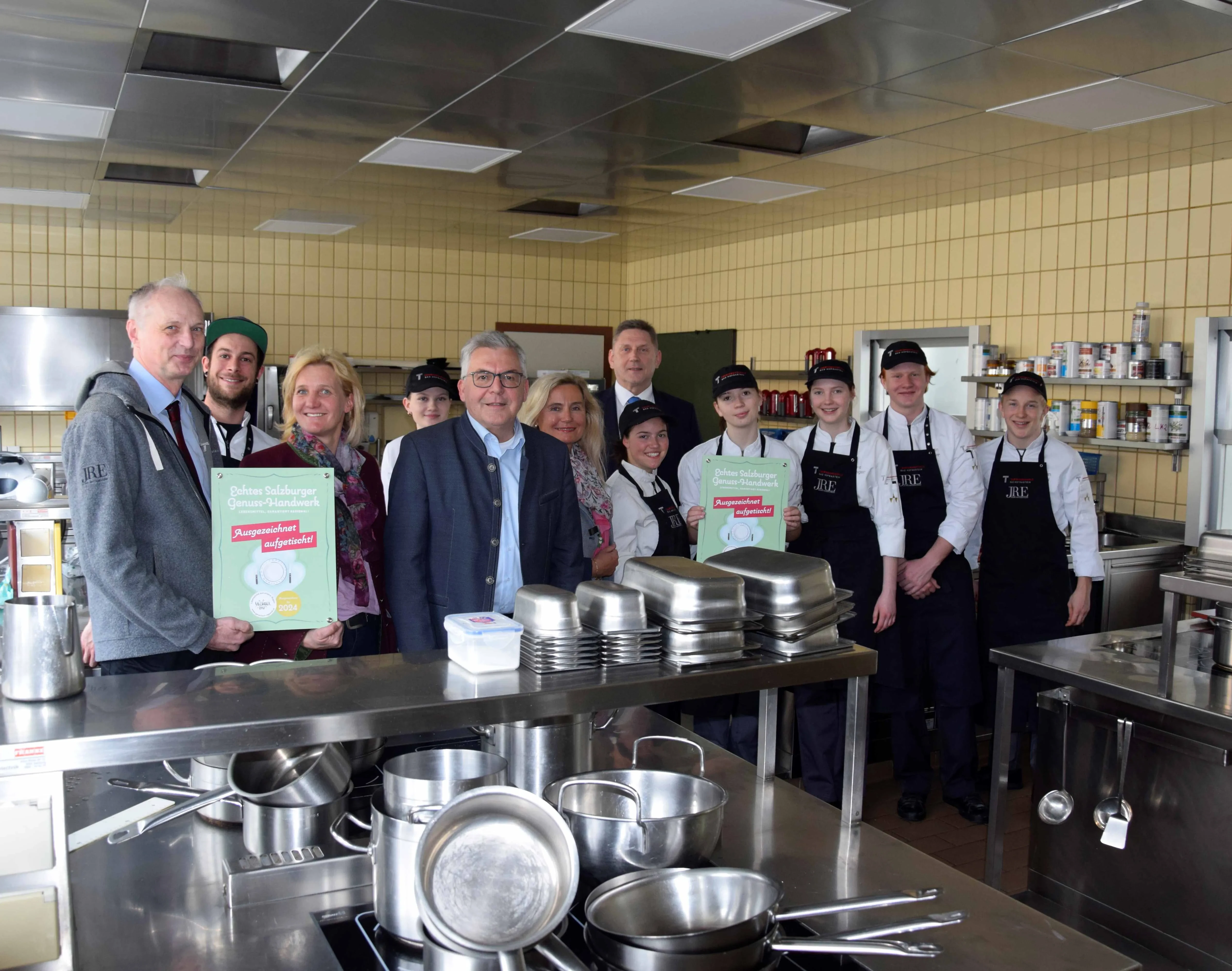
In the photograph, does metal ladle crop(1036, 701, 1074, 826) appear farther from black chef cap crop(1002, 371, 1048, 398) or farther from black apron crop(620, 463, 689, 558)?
black chef cap crop(1002, 371, 1048, 398)

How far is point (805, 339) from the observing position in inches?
281

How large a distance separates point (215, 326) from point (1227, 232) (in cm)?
429

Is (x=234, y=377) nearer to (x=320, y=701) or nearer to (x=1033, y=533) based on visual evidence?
(x=320, y=701)

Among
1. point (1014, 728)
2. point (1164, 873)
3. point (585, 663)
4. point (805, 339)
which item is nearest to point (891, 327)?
point (805, 339)

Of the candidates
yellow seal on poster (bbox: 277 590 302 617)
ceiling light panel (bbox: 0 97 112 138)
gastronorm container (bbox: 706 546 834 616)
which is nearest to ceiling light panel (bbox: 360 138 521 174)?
ceiling light panel (bbox: 0 97 112 138)

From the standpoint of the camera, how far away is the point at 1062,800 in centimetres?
270

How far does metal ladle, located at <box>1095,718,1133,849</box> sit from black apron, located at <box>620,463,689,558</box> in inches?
54.8

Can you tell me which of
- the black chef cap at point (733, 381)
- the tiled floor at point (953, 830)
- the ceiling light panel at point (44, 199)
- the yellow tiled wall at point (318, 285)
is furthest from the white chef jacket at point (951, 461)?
the yellow tiled wall at point (318, 285)

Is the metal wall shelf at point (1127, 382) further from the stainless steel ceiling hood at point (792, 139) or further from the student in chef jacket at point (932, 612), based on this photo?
the stainless steel ceiling hood at point (792, 139)

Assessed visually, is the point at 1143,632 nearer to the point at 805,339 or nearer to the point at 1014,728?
the point at 1014,728

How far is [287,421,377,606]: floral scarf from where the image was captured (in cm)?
261

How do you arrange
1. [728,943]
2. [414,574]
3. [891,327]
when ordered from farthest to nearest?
[891,327] < [414,574] < [728,943]

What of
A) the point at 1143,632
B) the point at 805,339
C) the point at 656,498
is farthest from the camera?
the point at 805,339

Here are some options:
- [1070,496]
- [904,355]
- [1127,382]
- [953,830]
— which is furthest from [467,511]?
[1127,382]
